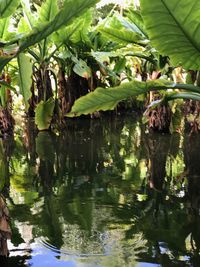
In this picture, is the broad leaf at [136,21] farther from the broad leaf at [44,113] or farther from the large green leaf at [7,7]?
the large green leaf at [7,7]

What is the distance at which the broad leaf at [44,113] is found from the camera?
3.97m

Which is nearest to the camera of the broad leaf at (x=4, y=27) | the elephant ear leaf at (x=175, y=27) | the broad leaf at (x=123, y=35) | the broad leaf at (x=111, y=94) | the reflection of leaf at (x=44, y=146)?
the elephant ear leaf at (x=175, y=27)

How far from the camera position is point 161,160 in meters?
2.88

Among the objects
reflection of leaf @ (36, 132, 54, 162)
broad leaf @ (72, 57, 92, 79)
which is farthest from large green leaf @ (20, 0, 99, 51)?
broad leaf @ (72, 57, 92, 79)

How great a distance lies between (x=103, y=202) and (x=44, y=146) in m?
1.55

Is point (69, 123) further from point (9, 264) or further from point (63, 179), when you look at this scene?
point (9, 264)

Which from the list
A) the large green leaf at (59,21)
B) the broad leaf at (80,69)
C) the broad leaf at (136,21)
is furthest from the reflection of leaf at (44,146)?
the large green leaf at (59,21)

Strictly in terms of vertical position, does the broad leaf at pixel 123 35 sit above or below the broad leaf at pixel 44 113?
above

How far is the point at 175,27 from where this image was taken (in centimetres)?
169

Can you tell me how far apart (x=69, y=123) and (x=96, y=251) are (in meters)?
3.45

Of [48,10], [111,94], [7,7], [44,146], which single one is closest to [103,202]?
[111,94]

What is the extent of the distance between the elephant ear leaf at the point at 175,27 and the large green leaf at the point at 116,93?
143mm

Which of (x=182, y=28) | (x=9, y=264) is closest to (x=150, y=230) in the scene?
(x=9, y=264)

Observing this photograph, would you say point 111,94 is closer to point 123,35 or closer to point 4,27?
point 123,35
